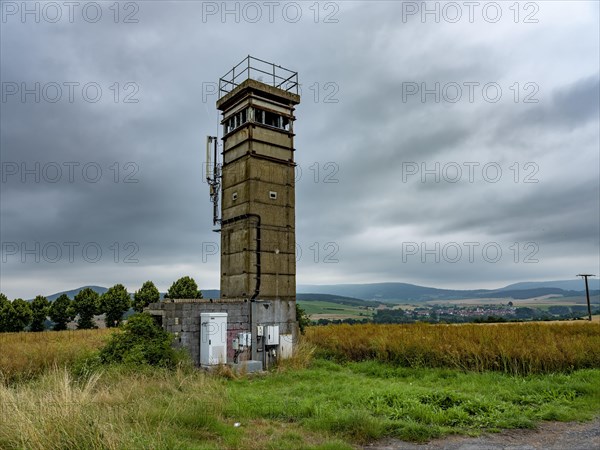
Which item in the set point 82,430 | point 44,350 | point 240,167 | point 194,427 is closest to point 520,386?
point 194,427

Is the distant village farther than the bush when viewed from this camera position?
Yes

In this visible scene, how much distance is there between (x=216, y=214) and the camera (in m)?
22.6

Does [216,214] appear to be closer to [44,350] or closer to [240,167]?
[240,167]

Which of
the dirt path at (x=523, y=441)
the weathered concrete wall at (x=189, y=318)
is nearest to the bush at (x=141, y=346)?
the weathered concrete wall at (x=189, y=318)

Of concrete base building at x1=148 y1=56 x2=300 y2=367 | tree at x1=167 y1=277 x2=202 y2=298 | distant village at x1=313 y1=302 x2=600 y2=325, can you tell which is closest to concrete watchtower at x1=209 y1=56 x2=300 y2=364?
concrete base building at x1=148 y1=56 x2=300 y2=367

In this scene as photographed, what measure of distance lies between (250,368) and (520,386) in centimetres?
967

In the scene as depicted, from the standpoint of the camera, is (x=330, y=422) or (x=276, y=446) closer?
(x=276, y=446)

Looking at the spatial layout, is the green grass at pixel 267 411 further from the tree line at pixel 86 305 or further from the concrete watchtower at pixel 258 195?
the tree line at pixel 86 305

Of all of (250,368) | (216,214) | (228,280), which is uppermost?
(216,214)

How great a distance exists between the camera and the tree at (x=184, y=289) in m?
54.8

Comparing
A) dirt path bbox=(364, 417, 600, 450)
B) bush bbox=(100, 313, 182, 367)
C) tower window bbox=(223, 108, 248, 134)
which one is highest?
tower window bbox=(223, 108, 248, 134)

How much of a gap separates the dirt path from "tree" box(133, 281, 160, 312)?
177ft

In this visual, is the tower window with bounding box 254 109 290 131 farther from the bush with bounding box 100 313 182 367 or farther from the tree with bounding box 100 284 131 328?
the tree with bounding box 100 284 131 328

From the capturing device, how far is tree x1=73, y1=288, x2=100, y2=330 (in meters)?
55.8
